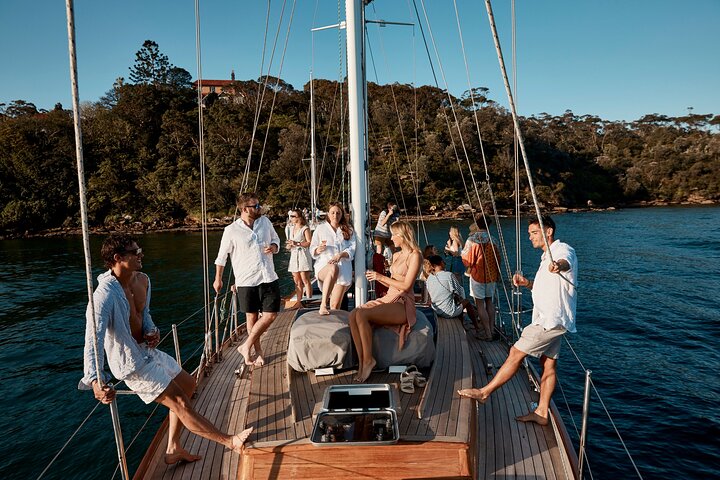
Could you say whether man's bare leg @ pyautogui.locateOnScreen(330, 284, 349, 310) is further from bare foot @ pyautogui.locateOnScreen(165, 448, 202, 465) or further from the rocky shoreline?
the rocky shoreline

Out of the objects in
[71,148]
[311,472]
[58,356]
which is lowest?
[58,356]

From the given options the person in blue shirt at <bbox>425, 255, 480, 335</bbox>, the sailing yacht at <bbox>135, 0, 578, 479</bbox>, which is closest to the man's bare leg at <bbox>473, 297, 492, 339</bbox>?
the person in blue shirt at <bbox>425, 255, 480, 335</bbox>

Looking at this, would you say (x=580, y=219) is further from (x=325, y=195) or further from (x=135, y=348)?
(x=135, y=348)

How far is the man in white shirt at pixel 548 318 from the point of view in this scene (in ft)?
11.3

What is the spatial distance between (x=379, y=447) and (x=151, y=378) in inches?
59.2

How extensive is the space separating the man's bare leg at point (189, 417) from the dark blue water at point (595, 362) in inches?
142

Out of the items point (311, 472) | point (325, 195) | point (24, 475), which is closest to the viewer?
point (311, 472)

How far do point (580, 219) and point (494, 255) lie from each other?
147ft

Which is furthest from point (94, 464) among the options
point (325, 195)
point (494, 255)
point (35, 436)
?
point (325, 195)

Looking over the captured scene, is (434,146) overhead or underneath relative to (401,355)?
overhead

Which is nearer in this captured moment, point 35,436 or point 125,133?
point 35,436

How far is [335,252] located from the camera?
5.51m

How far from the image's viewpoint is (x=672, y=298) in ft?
49.3

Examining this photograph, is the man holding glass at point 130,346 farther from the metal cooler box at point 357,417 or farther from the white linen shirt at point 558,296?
the white linen shirt at point 558,296
